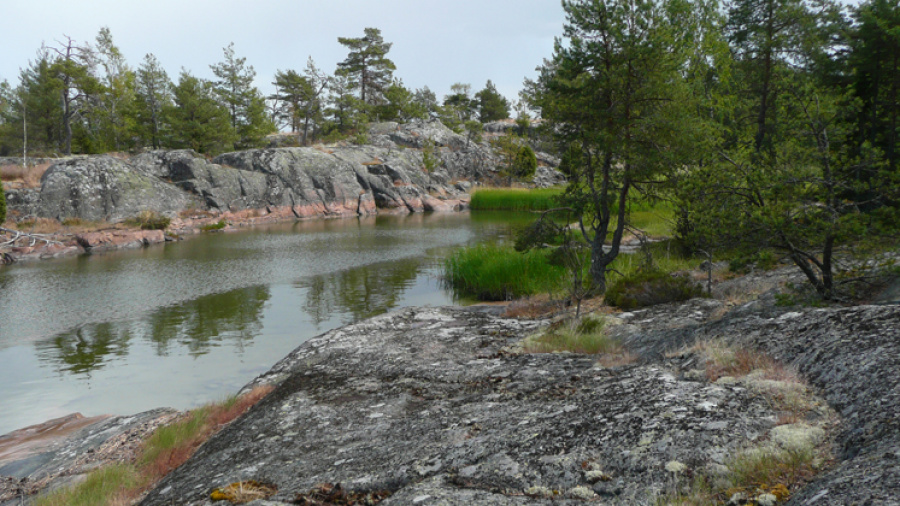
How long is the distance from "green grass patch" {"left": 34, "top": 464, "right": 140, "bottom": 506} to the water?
3.99 metres

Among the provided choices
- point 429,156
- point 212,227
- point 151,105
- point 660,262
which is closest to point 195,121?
point 151,105

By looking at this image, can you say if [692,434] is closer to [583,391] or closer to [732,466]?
[732,466]

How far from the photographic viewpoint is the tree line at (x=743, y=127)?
6.48m

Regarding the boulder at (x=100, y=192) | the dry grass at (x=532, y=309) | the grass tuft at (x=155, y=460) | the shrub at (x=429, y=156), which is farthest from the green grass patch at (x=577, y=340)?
the shrub at (x=429, y=156)

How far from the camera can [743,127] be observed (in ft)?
77.5

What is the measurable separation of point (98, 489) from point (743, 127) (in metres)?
25.9

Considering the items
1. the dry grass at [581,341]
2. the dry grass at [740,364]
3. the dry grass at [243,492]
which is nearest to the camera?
the dry grass at [740,364]

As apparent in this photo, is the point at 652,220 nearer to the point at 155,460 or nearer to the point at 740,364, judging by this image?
the point at 740,364

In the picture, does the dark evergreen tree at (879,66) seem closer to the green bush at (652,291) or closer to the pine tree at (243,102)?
the green bush at (652,291)

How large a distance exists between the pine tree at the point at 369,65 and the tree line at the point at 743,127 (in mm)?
65970

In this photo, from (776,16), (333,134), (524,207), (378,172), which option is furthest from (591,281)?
(333,134)

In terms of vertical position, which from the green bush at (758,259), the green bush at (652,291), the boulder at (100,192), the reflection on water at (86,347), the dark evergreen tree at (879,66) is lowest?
the reflection on water at (86,347)

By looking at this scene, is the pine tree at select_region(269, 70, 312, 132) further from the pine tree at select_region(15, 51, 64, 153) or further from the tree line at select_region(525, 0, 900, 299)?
the tree line at select_region(525, 0, 900, 299)

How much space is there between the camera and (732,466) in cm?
300
